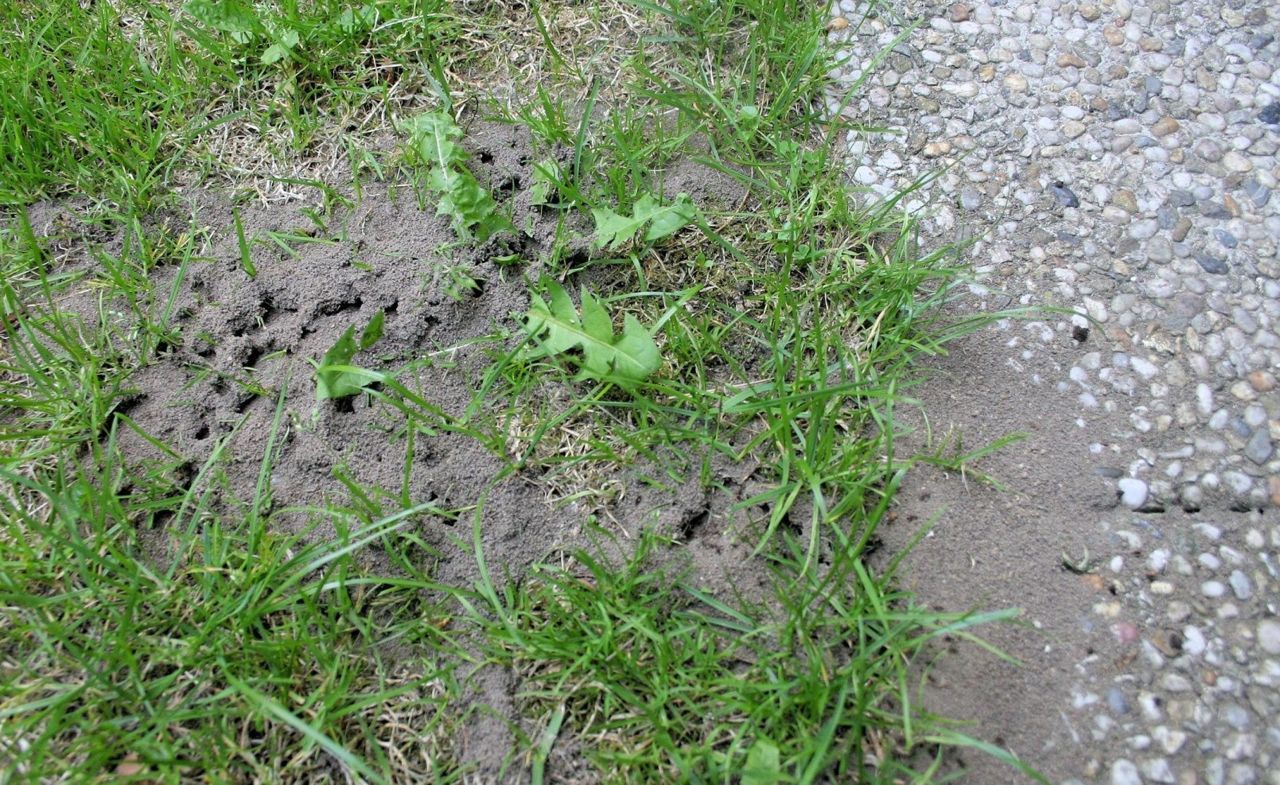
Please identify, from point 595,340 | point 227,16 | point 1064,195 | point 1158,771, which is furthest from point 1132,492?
point 227,16

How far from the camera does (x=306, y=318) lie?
2.31 meters

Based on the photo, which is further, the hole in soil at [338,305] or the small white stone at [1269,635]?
the hole in soil at [338,305]

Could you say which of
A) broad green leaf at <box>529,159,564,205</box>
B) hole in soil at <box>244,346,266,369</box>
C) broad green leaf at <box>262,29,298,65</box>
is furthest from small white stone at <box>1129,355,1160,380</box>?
broad green leaf at <box>262,29,298,65</box>

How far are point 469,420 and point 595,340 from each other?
34 cm

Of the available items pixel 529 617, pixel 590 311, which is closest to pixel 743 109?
pixel 590 311

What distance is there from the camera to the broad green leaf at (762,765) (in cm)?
169

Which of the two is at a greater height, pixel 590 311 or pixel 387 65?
pixel 387 65

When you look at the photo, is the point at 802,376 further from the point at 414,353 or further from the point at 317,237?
the point at 317,237

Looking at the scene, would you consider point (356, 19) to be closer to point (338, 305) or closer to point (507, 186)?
point (507, 186)

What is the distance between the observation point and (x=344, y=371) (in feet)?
7.11

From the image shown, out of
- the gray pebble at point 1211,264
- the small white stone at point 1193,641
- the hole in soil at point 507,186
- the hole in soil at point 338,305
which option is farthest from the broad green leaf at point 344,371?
the gray pebble at point 1211,264

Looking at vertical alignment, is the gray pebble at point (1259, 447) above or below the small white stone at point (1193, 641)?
above

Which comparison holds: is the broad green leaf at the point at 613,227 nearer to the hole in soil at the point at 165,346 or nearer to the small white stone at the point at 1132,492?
the hole in soil at the point at 165,346

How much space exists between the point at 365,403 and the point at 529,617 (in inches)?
25.7
